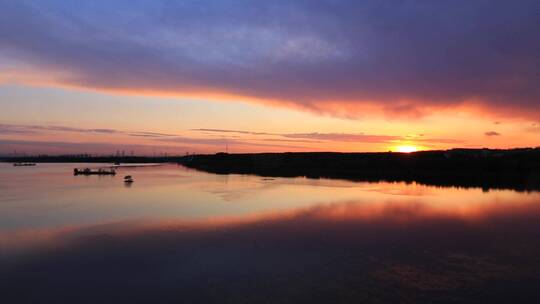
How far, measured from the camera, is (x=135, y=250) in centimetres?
1309

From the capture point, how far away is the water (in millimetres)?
9445

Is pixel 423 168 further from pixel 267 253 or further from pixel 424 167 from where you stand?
pixel 267 253

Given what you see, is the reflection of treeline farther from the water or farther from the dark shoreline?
the water

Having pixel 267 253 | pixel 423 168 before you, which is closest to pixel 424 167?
pixel 423 168

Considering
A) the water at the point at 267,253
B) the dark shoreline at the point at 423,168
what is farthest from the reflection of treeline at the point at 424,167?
the water at the point at 267,253

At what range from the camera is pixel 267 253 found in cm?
1280

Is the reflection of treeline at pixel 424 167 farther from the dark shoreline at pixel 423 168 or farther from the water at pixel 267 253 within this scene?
the water at pixel 267 253

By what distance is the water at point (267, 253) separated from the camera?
9.45 m

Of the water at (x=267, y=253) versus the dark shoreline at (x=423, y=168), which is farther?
the dark shoreline at (x=423, y=168)

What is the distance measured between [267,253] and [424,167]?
6303 centimetres

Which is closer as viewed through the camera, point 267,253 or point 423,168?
point 267,253

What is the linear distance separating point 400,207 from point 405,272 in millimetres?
13689

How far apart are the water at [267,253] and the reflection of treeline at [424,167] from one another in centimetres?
2510

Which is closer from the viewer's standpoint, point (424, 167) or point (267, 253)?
point (267, 253)
